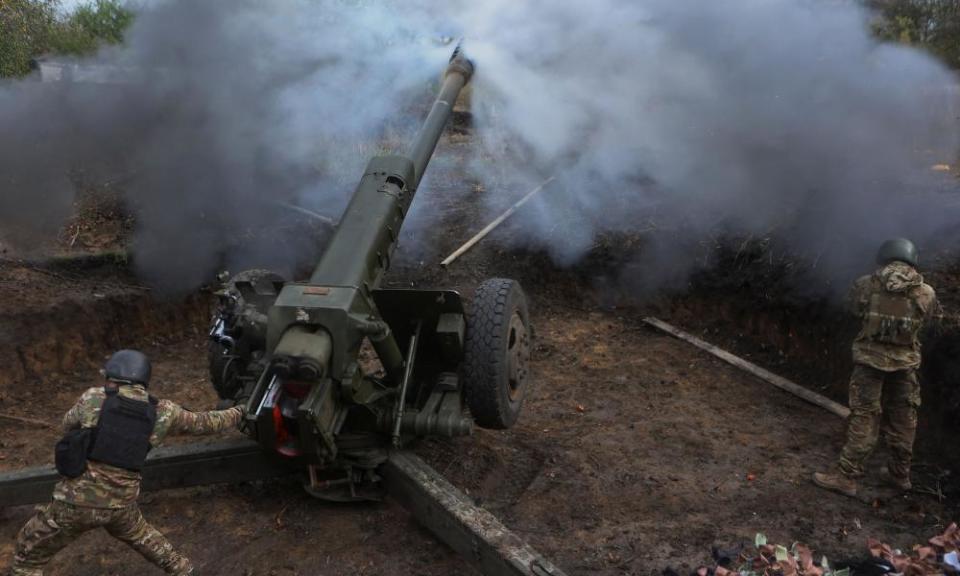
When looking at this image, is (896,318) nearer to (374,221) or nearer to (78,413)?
(374,221)

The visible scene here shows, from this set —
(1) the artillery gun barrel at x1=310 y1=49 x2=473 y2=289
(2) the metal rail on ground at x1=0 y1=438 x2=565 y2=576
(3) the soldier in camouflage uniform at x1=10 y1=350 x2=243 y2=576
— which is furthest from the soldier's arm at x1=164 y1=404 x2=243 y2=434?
(1) the artillery gun barrel at x1=310 y1=49 x2=473 y2=289

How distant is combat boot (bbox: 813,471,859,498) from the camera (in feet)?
16.1

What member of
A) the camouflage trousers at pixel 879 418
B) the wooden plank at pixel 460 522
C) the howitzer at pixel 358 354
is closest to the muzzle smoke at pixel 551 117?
the camouflage trousers at pixel 879 418

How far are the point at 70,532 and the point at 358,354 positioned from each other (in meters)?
1.67

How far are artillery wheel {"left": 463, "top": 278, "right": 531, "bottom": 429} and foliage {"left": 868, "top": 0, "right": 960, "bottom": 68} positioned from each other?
6766 millimetres

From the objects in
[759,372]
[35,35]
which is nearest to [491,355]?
[759,372]

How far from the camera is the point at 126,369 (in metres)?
3.78

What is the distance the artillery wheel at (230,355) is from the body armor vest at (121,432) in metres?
1.02

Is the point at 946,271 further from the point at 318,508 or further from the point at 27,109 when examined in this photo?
the point at 27,109

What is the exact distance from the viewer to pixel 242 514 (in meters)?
4.84

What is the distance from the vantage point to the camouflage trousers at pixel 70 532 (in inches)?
147

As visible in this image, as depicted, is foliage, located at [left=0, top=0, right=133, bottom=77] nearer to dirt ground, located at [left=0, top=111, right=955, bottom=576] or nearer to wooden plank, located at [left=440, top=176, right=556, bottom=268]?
dirt ground, located at [left=0, top=111, right=955, bottom=576]

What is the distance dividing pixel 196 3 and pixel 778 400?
697 centimetres

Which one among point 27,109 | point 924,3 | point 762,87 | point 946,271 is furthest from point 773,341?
point 27,109
